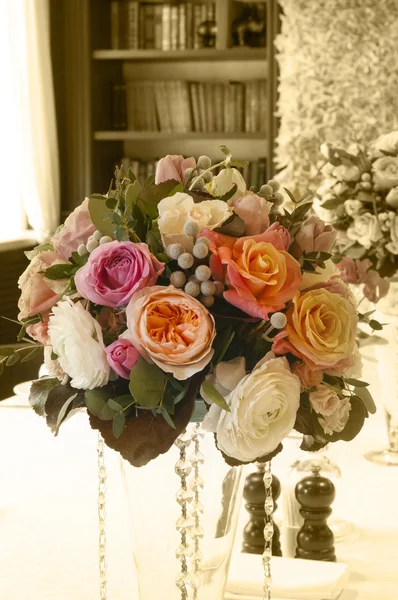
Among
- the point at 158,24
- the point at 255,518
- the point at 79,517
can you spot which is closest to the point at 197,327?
the point at 255,518

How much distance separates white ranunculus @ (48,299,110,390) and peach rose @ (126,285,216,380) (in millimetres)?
38

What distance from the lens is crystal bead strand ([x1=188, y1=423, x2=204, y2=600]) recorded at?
909 mm

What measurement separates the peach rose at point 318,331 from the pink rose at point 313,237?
0.06 m

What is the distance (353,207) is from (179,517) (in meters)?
1.03

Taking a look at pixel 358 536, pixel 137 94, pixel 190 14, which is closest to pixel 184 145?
pixel 137 94

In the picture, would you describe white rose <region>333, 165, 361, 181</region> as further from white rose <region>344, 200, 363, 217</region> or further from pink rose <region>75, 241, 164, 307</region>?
pink rose <region>75, 241, 164, 307</region>

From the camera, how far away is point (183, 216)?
851mm

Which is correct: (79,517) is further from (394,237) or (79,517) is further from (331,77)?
(331,77)

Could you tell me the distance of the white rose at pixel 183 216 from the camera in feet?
2.78

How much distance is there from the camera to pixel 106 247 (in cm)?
84

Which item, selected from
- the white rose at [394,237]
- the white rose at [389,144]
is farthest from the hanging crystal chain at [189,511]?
the white rose at [389,144]

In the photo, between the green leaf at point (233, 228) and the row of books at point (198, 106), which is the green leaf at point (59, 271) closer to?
the green leaf at point (233, 228)

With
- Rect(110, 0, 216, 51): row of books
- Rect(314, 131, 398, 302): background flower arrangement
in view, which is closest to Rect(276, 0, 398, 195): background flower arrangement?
Rect(110, 0, 216, 51): row of books

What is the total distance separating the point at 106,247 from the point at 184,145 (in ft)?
14.5
